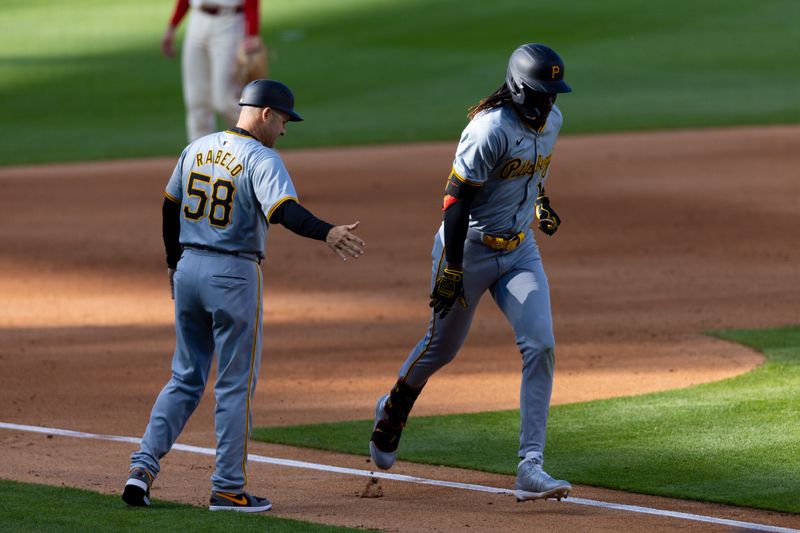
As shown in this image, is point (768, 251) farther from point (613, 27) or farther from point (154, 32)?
point (154, 32)

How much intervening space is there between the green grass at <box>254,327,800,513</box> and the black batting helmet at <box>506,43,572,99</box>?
83.3 inches

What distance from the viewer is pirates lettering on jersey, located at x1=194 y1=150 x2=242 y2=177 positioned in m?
6.91

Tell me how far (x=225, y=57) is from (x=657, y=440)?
10.1 metres

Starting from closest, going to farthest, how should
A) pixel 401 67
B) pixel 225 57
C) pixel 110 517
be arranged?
1. pixel 110 517
2. pixel 225 57
3. pixel 401 67

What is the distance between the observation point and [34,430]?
9195 mm

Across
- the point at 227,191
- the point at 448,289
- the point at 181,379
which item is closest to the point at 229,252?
the point at 227,191

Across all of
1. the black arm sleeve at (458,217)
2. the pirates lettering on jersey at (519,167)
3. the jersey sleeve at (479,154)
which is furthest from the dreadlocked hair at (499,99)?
the black arm sleeve at (458,217)

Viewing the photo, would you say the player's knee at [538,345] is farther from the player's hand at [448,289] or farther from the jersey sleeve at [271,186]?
the jersey sleeve at [271,186]

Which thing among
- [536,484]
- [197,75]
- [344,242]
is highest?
[197,75]

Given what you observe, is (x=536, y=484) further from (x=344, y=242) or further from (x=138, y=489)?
(x=138, y=489)

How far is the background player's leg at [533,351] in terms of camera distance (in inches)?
287

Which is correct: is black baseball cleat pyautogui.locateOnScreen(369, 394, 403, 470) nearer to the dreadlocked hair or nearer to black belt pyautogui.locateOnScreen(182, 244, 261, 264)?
black belt pyautogui.locateOnScreen(182, 244, 261, 264)

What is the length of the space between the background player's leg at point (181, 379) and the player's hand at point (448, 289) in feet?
3.79

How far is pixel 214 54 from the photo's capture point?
57.9 ft
